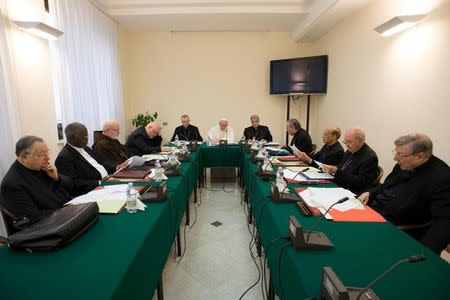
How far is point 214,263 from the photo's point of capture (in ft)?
7.44

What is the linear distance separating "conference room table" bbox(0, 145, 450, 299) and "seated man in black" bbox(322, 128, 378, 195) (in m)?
0.80

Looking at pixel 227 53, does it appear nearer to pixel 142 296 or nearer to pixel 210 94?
pixel 210 94

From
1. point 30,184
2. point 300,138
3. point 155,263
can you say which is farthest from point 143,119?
point 155,263

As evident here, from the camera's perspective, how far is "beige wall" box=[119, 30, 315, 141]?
5.83 meters

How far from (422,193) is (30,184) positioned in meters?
2.29

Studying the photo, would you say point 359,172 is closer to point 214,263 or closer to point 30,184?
point 214,263

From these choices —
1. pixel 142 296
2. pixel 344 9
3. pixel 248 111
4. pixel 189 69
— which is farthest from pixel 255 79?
pixel 142 296

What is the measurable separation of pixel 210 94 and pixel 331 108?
260 centimetres

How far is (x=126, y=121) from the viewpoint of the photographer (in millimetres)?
5766

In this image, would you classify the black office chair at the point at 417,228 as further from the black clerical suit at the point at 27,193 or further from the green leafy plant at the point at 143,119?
the green leafy plant at the point at 143,119

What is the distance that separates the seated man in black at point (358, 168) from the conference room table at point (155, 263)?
2.63 feet

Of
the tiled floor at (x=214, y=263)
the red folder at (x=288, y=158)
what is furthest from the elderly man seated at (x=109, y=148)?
the red folder at (x=288, y=158)

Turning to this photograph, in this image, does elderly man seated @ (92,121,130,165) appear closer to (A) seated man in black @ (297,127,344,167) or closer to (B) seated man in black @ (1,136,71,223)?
(B) seated man in black @ (1,136,71,223)

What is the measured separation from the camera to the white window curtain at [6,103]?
8.32ft
